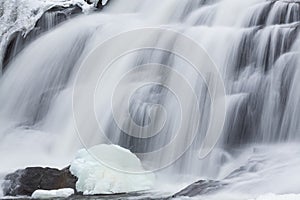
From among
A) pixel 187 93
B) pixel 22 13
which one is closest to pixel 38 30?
pixel 22 13

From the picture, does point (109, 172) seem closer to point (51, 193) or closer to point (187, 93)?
point (51, 193)

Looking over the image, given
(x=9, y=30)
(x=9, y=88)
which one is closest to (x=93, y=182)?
(x=9, y=88)

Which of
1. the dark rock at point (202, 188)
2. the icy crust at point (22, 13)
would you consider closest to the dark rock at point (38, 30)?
the icy crust at point (22, 13)

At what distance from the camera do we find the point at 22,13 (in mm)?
15133

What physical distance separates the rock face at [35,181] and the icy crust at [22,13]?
631 centimetres

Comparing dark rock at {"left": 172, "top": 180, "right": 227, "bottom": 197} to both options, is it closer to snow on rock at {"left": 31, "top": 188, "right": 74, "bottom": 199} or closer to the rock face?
snow on rock at {"left": 31, "top": 188, "right": 74, "bottom": 199}

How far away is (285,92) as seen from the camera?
358 inches

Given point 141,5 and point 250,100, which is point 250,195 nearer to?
point 250,100

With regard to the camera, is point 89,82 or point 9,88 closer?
point 89,82

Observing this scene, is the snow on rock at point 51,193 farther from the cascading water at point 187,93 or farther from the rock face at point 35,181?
the cascading water at point 187,93

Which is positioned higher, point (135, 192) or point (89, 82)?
point (89, 82)

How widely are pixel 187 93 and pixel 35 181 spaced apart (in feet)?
9.96

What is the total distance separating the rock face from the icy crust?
6.31 metres

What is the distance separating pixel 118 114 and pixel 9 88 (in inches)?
Result: 150
